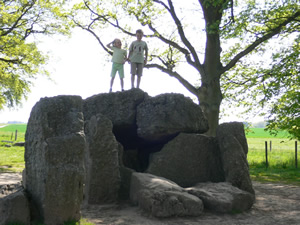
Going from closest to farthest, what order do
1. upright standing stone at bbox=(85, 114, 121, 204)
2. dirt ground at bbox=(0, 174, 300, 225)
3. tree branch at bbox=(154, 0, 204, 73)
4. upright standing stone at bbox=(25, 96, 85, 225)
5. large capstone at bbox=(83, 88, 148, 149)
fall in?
upright standing stone at bbox=(25, 96, 85, 225)
dirt ground at bbox=(0, 174, 300, 225)
upright standing stone at bbox=(85, 114, 121, 204)
large capstone at bbox=(83, 88, 148, 149)
tree branch at bbox=(154, 0, 204, 73)

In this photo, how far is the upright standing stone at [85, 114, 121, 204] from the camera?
8.27m

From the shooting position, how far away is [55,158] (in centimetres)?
574

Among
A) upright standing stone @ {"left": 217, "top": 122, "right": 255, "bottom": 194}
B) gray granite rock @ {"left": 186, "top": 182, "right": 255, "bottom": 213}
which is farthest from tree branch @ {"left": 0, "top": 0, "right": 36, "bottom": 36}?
gray granite rock @ {"left": 186, "top": 182, "right": 255, "bottom": 213}

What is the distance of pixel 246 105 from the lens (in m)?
20.6

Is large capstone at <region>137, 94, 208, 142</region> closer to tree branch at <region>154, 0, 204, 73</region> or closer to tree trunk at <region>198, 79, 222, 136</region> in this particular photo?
tree trunk at <region>198, 79, 222, 136</region>

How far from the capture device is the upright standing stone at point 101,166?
8273 mm

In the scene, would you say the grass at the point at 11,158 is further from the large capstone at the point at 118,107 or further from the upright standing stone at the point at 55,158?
the upright standing stone at the point at 55,158

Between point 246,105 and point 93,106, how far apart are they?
13169mm

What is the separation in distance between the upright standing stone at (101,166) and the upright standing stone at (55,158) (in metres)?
2.05

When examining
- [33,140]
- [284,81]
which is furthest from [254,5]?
[33,140]

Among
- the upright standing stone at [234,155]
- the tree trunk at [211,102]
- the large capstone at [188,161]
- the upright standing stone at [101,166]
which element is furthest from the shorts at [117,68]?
the tree trunk at [211,102]

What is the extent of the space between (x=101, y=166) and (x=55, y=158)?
2.66 meters

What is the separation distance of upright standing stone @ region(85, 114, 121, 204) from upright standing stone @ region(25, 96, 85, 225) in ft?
6.74

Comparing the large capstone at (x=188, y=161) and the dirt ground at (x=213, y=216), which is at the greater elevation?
the large capstone at (x=188, y=161)
